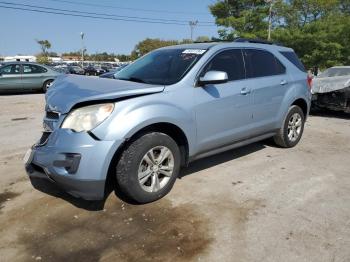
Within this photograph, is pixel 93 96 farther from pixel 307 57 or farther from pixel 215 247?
pixel 307 57

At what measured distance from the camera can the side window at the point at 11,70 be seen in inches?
600

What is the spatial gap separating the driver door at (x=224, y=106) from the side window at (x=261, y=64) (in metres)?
0.17

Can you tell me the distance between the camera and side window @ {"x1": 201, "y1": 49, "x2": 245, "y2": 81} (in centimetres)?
467

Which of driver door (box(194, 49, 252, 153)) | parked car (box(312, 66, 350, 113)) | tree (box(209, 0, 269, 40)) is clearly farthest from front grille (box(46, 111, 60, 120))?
tree (box(209, 0, 269, 40))

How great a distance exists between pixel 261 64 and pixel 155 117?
2.36 metres

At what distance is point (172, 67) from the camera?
4.62m

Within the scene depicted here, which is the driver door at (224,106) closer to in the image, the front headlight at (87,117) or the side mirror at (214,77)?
the side mirror at (214,77)

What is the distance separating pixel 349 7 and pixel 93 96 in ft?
143

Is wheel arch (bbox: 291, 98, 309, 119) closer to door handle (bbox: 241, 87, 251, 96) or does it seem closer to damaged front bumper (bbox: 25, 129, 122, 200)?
door handle (bbox: 241, 87, 251, 96)

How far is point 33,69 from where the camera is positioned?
15.9m

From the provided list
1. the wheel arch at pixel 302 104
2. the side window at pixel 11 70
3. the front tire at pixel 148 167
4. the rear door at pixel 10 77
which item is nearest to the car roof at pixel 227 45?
the wheel arch at pixel 302 104

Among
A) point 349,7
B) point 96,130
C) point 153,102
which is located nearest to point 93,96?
point 96,130

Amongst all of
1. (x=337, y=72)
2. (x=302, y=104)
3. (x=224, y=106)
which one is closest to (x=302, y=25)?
(x=337, y=72)

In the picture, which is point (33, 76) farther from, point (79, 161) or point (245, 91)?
point (79, 161)
